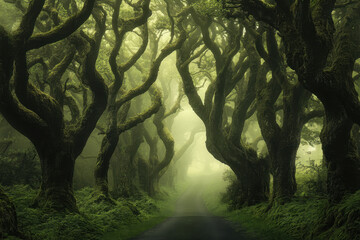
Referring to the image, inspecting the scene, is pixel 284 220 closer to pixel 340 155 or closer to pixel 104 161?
pixel 340 155

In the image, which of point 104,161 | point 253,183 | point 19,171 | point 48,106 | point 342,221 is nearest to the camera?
point 342,221

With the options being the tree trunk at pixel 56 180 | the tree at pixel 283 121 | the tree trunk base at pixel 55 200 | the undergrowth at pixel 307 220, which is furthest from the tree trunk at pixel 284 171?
the tree trunk at pixel 56 180

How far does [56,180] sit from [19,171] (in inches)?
348

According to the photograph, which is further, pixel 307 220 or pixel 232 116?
pixel 232 116

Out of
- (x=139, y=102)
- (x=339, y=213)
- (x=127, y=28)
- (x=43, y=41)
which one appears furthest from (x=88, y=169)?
(x=339, y=213)

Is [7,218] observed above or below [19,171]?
below

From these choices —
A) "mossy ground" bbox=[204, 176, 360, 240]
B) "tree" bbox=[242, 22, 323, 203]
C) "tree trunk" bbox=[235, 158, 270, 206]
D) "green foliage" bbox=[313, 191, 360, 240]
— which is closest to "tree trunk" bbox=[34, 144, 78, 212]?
"mossy ground" bbox=[204, 176, 360, 240]

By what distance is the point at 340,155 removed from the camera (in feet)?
29.8

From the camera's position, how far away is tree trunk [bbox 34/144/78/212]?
11492mm

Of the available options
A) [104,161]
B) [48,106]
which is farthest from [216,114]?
[48,106]

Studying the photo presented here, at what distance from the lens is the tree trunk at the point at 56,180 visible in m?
11.5

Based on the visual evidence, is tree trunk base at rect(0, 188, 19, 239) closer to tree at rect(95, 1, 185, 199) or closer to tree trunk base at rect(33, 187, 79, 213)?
tree trunk base at rect(33, 187, 79, 213)

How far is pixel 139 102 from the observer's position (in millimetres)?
29312

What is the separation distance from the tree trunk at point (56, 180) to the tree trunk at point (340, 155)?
30.5 ft
